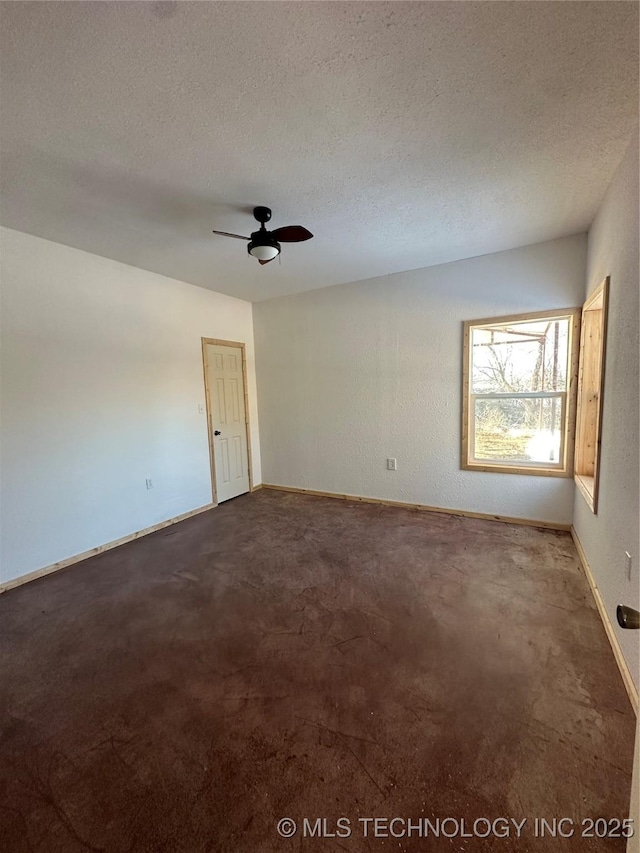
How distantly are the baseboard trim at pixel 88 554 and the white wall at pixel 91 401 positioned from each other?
0.04 metres

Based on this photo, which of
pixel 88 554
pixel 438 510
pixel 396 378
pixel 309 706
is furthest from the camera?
pixel 396 378

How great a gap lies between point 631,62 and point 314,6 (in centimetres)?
131

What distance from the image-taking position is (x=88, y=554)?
3.29 metres

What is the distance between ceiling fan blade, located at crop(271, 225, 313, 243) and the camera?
2.36m

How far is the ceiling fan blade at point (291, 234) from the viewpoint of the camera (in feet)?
7.73

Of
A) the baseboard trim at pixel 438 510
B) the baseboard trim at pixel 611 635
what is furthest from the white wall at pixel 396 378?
the baseboard trim at pixel 611 635

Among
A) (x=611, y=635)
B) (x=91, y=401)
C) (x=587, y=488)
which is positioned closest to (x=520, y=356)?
(x=587, y=488)

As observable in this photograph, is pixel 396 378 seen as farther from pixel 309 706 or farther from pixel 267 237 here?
pixel 309 706

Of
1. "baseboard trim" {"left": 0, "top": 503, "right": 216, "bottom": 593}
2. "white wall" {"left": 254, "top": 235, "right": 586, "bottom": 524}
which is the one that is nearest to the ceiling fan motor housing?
"white wall" {"left": 254, "top": 235, "right": 586, "bottom": 524}

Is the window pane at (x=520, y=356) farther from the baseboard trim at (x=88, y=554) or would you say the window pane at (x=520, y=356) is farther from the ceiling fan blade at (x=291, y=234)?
the baseboard trim at (x=88, y=554)

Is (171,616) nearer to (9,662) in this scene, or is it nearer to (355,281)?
(9,662)

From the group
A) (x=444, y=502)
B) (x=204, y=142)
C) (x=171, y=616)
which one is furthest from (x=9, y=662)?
(x=444, y=502)

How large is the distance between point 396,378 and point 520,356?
1275 millimetres

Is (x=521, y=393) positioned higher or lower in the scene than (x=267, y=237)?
lower
